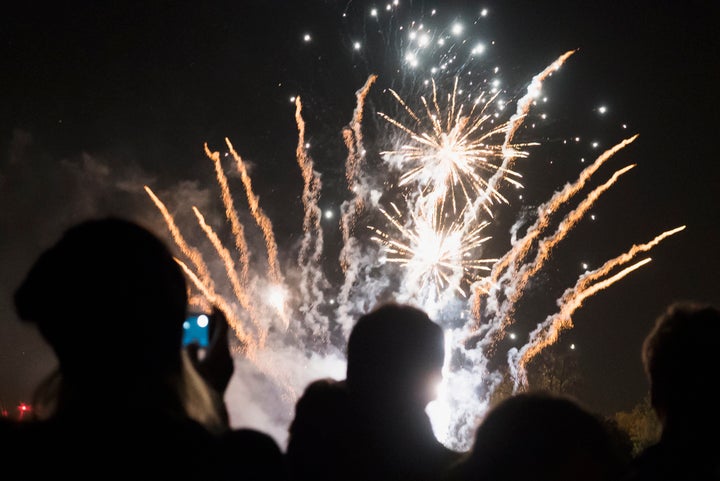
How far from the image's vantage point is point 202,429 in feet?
4.37

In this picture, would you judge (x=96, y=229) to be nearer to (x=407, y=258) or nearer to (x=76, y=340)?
(x=76, y=340)

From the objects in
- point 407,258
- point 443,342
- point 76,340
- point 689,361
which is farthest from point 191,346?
point 407,258

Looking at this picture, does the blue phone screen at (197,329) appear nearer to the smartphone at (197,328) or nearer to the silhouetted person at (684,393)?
the smartphone at (197,328)

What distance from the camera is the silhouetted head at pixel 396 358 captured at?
2.37 metres

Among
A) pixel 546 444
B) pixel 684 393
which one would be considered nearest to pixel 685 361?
pixel 684 393

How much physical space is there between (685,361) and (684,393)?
12 cm

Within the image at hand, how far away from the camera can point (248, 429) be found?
4.29 feet

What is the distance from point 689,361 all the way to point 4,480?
6.96 ft

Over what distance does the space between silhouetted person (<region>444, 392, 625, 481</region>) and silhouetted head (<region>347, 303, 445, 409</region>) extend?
26.0 inches

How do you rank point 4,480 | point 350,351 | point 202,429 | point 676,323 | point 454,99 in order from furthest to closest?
point 454,99 < point 350,351 < point 676,323 < point 202,429 < point 4,480

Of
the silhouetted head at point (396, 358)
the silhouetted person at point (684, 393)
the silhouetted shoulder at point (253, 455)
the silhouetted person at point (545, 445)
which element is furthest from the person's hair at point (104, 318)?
the silhouetted person at point (684, 393)

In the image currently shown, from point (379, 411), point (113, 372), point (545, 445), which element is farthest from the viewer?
point (379, 411)

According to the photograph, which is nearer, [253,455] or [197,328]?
[253,455]

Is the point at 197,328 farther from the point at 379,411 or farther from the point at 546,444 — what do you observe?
the point at 546,444
